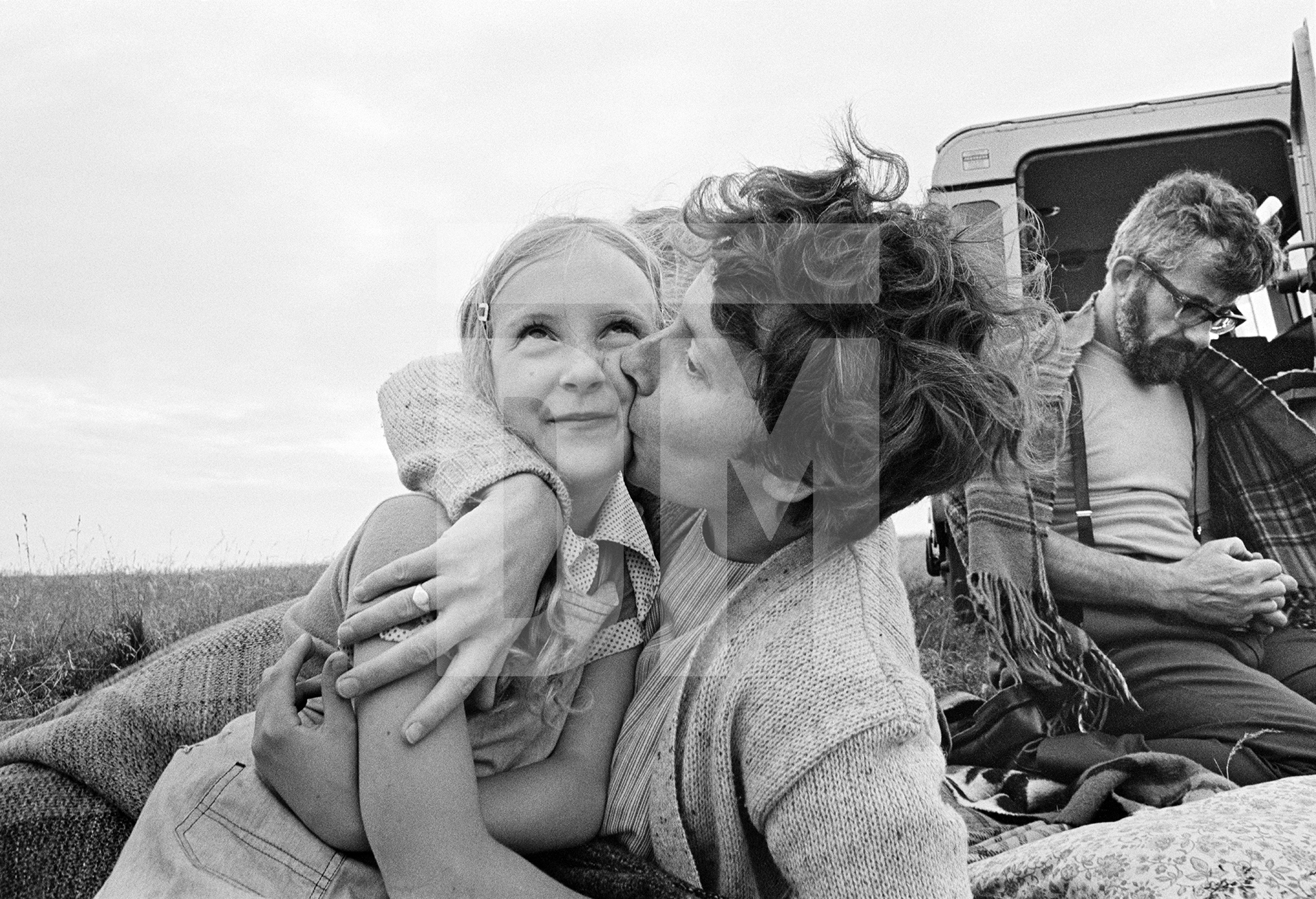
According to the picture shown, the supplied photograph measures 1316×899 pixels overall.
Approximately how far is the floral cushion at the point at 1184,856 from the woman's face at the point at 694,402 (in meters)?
0.89

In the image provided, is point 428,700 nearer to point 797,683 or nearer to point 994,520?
point 797,683

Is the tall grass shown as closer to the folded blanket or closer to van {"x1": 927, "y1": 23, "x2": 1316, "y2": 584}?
the folded blanket

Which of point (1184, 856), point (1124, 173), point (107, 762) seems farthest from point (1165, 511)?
point (107, 762)

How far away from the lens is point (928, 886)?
109cm

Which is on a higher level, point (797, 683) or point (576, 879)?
point (797, 683)

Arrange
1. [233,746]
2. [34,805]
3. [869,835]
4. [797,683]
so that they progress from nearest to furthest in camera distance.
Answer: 1. [869,835]
2. [797,683]
3. [233,746]
4. [34,805]

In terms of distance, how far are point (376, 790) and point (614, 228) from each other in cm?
90

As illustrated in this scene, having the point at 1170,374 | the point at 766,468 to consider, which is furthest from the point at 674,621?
the point at 1170,374

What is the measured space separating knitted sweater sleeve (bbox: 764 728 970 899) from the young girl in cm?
31

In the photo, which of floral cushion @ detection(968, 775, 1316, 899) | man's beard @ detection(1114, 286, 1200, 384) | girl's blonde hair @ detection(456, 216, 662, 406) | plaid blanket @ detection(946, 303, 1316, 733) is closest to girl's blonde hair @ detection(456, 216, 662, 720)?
girl's blonde hair @ detection(456, 216, 662, 406)

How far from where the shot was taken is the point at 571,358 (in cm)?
137

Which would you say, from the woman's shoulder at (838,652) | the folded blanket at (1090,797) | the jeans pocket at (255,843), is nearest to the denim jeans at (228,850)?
the jeans pocket at (255,843)

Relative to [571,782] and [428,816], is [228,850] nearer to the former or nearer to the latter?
[428,816]

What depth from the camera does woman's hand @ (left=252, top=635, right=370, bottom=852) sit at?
120 centimetres
